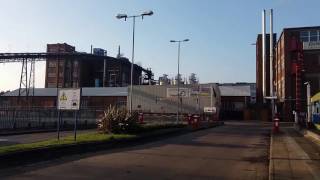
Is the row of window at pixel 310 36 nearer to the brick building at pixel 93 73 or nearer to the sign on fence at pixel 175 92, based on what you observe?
the sign on fence at pixel 175 92

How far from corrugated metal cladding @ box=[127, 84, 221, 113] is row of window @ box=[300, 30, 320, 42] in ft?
60.1

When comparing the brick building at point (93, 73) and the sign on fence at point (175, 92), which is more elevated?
the brick building at point (93, 73)

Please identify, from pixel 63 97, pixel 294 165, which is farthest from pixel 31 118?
pixel 294 165

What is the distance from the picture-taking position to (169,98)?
8975 centimetres

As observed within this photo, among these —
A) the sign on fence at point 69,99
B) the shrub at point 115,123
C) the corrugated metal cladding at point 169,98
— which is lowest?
the shrub at point 115,123

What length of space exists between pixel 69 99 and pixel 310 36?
74.4 meters

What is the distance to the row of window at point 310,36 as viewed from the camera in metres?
87.1

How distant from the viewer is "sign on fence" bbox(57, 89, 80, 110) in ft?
68.2

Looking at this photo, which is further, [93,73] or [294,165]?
[93,73]

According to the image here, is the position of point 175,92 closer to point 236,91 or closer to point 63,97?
point 236,91

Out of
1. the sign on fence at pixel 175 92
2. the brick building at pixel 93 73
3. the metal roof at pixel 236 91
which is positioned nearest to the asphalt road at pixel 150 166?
the sign on fence at pixel 175 92

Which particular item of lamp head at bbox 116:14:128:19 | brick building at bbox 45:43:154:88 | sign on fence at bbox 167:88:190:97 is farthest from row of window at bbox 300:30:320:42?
lamp head at bbox 116:14:128:19

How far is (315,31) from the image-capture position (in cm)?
8700

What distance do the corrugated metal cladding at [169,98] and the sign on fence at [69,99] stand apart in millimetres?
63189
